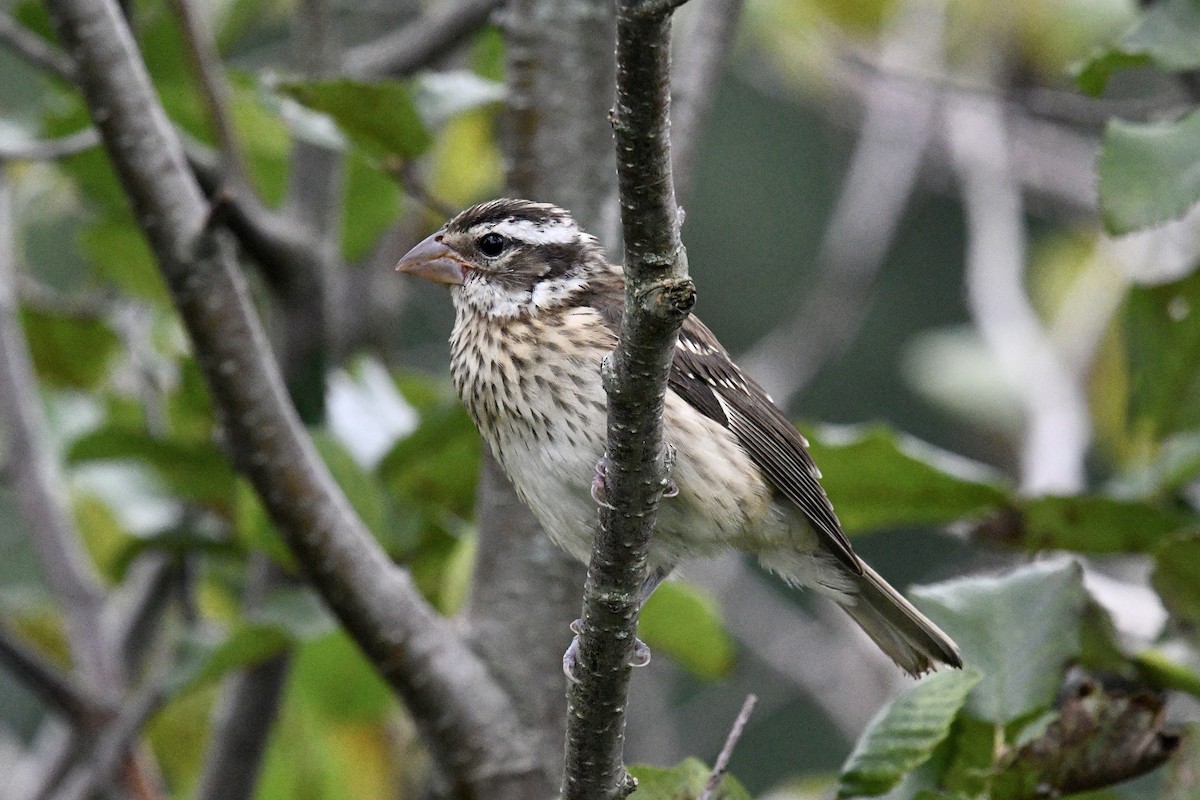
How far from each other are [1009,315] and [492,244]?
267cm

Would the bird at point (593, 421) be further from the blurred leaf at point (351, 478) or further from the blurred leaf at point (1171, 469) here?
the blurred leaf at point (1171, 469)

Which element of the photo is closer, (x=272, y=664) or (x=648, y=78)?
(x=648, y=78)

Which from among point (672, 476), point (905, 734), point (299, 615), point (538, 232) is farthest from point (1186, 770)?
point (299, 615)

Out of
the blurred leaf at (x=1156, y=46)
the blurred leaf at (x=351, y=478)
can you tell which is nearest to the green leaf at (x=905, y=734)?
the blurred leaf at (x=1156, y=46)

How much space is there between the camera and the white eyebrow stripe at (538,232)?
3.62 metres

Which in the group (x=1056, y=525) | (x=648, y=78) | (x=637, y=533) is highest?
(x=648, y=78)

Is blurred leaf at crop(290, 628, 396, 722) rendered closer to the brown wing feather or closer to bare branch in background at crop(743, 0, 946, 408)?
the brown wing feather

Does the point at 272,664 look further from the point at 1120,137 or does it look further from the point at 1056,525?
A: the point at 1120,137

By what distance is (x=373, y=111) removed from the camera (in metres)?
3.55

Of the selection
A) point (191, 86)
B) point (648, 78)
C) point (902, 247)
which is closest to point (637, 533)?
point (648, 78)

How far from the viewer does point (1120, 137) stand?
2.99 meters

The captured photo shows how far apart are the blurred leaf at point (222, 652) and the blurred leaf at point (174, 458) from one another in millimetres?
654

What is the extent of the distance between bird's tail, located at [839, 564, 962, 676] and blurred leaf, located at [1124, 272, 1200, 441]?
0.76 metres

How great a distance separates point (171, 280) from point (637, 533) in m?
1.38
